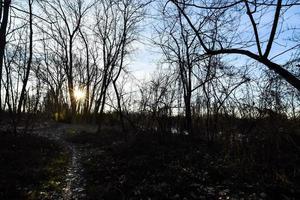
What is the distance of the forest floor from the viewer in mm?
6047

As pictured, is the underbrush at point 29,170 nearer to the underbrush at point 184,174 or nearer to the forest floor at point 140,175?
the forest floor at point 140,175

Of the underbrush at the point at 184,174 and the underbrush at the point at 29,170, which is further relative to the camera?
the underbrush at the point at 29,170

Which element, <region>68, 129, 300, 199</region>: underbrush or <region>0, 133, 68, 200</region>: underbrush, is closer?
<region>68, 129, 300, 199</region>: underbrush

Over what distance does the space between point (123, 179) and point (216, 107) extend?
5523mm

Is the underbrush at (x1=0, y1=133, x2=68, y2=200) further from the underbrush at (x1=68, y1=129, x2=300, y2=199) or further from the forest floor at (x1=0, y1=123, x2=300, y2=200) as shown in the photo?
the underbrush at (x1=68, y1=129, x2=300, y2=199)

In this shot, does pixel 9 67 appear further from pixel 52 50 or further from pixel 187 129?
pixel 52 50

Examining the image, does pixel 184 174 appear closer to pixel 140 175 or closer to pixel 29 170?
pixel 140 175

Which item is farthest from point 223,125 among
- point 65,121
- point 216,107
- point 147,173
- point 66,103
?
point 66,103

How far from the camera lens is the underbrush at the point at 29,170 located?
6.19m

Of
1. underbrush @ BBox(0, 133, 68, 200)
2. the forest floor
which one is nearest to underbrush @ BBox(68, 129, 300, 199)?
the forest floor

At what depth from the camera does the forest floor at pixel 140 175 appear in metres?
6.05

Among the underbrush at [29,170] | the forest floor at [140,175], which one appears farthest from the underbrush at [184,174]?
the underbrush at [29,170]

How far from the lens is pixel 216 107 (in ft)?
36.3

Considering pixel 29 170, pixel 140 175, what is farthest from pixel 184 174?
pixel 29 170
